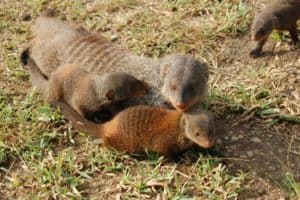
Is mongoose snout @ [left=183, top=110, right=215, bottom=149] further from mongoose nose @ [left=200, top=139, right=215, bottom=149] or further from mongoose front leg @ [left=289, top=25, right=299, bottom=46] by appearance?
mongoose front leg @ [left=289, top=25, right=299, bottom=46]

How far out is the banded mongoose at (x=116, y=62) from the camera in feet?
11.3

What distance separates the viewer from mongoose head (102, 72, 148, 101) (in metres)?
3.44

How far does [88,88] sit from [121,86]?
26 centimetres

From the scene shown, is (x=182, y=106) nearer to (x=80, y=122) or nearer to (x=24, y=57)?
(x=80, y=122)

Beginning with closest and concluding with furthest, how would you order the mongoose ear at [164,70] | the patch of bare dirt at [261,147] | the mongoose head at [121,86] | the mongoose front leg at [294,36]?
the patch of bare dirt at [261,147], the mongoose head at [121,86], the mongoose ear at [164,70], the mongoose front leg at [294,36]

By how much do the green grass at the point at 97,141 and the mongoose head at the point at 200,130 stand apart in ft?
0.63

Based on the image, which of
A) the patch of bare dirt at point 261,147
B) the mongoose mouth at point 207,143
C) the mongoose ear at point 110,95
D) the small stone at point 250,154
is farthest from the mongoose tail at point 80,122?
the small stone at point 250,154

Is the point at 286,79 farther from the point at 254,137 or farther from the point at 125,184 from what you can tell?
the point at 125,184

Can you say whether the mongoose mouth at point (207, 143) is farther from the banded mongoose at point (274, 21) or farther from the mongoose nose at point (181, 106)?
the banded mongoose at point (274, 21)

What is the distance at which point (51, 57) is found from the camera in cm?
404

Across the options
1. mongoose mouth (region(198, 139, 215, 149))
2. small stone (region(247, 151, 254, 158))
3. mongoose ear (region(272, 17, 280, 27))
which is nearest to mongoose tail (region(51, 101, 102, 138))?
mongoose mouth (region(198, 139, 215, 149))

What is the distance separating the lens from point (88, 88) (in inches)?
140

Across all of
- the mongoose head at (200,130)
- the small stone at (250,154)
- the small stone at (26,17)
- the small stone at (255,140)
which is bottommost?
the small stone at (250,154)

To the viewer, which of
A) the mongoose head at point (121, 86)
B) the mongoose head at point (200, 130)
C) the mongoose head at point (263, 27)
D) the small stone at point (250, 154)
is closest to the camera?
the mongoose head at point (200, 130)
